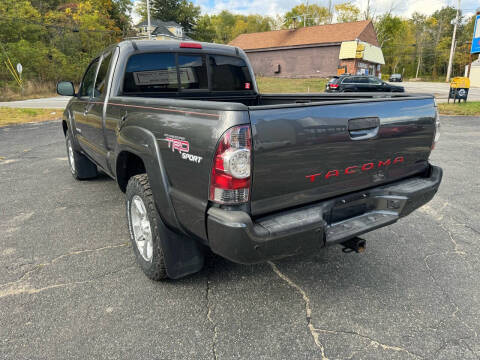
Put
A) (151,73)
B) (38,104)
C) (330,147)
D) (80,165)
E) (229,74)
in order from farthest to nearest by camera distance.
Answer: (38,104)
(80,165)
(229,74)
(151,73)
(330,147)

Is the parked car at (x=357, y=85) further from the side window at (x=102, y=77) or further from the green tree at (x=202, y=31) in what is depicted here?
the green tree at (x=202, y=31)

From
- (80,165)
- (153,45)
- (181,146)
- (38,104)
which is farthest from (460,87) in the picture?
(38,104)

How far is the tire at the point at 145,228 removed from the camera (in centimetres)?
250

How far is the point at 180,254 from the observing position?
2.51 m

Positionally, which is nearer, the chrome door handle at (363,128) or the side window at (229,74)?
the chrome door handle at (363,128)

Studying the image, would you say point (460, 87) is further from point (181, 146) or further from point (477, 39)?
point (181, 146)

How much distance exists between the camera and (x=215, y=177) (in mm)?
1889

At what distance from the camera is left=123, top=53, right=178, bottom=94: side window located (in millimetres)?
3434

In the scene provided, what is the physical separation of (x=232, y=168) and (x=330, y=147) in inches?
27.7

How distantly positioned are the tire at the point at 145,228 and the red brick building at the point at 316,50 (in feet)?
130

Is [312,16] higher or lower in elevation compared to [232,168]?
higher

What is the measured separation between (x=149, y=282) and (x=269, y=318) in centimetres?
104

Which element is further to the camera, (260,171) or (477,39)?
(477,39)

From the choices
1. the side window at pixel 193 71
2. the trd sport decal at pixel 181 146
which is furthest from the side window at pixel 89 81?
the trd sport decal at pixel 181 146
